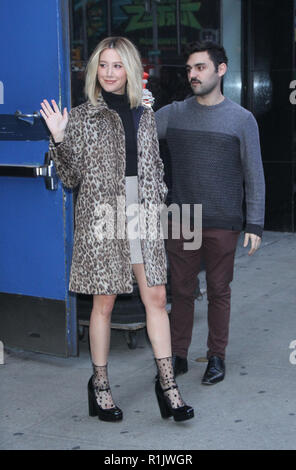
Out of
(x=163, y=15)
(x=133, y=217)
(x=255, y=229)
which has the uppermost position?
(x=163, y=15)

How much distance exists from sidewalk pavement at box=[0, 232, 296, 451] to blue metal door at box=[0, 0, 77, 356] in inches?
10.7

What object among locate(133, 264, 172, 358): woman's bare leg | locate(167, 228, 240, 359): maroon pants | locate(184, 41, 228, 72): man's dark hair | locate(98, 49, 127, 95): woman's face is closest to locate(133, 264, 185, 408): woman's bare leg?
locate(133, 264, 172, 358): woman's bare leg

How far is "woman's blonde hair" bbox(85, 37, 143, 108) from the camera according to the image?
13.1ft

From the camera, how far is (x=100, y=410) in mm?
4203

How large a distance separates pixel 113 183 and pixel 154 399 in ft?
4.09

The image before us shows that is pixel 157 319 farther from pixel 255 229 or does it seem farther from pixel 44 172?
pixel 44 172

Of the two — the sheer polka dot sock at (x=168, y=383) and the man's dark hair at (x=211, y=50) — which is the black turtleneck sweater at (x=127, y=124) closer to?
the man's dark hair at (x=211, y=50)

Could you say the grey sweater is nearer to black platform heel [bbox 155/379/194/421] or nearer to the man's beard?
the man's beard

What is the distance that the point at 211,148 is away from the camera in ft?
15.0

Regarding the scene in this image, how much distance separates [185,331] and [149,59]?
3.47 meters

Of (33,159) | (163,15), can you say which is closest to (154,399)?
(33,159)

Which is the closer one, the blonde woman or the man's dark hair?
the blonde woman

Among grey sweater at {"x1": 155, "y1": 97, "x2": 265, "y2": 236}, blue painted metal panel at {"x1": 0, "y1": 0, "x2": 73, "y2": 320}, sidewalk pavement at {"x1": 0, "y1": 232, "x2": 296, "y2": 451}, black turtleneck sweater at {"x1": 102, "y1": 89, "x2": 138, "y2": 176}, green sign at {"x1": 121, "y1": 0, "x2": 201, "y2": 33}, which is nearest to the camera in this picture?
sidewalk pavement at {"x1": 0, "y1": 232, "x2": 296, "y2": 451}
